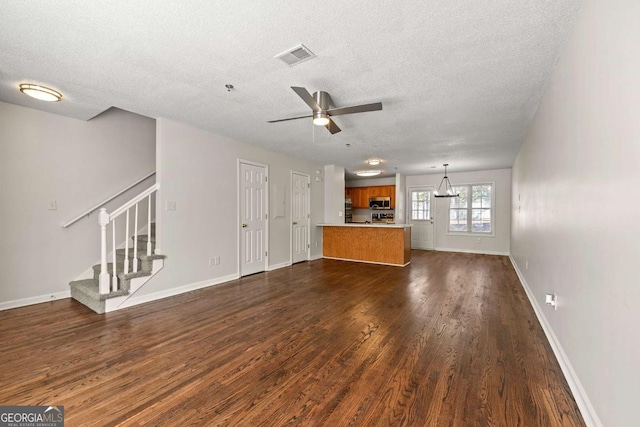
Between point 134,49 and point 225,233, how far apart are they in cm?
298

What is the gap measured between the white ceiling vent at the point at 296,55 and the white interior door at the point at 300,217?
3.92 m

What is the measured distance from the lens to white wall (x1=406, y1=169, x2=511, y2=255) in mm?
7625

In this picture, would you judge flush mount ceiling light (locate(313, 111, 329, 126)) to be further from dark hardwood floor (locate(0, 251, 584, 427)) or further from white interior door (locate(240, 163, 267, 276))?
white interior door (locate(240, 163, 267, 276))

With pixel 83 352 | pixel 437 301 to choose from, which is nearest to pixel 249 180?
pixel 83 352

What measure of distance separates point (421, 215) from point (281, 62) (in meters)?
7.75

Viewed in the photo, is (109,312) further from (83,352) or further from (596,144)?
(596,144)

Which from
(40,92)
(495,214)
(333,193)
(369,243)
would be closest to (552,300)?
(369,243)

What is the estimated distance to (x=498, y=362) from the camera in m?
2.11

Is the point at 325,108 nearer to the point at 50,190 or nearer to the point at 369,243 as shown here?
the point at 50,190

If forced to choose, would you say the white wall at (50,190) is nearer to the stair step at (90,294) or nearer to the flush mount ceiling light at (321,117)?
the stair step at (90,294)

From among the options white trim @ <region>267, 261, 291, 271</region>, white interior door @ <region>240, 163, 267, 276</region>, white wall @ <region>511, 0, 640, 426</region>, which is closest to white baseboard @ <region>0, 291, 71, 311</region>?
white interior door @ <region>240, 163, 267, 276</region>

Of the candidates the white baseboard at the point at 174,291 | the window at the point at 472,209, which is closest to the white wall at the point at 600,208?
the white baseboard at the point at 174,291

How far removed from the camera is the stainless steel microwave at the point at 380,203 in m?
9.20

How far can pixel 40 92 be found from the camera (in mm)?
2875
